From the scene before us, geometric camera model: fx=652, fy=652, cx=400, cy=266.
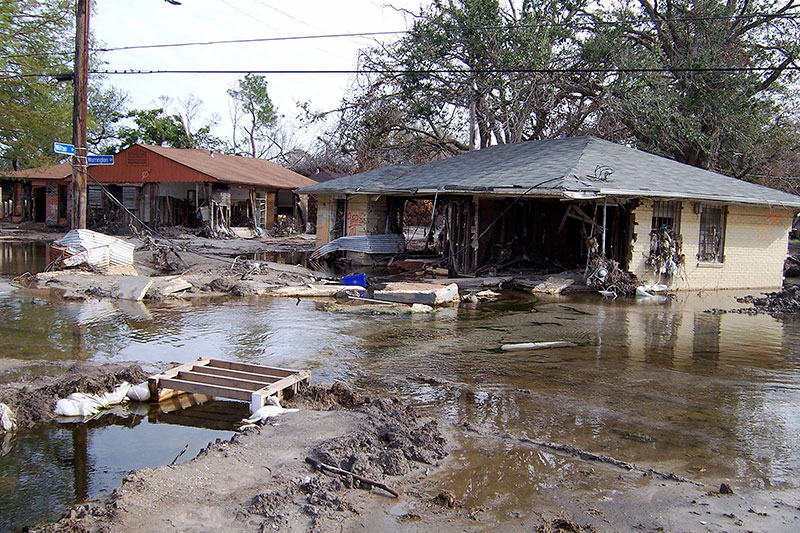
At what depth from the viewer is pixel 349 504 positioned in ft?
14.9

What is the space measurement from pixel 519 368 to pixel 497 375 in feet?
1.80

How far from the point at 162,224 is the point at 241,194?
4.20 metres

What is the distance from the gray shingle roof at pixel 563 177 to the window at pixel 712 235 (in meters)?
0.70

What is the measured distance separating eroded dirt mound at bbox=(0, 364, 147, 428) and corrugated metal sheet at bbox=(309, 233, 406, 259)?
1436 cm

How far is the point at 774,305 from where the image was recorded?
1520 centimetres

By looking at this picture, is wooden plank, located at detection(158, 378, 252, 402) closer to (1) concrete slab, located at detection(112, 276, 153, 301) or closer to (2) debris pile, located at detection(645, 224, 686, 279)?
(1) concrete slab, located at detection(112, 276, 153, 301)

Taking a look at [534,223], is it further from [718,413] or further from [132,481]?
[132,481]

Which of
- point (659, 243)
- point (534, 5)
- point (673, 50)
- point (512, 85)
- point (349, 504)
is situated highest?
point (534, 5)

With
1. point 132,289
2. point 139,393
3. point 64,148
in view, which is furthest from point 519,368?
point 64,148

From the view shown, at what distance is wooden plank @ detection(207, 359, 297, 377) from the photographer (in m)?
7.33

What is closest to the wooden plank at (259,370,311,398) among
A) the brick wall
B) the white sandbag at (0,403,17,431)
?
the white sandbag at (0,403,17,431)

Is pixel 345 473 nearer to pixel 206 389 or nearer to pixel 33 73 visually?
pixel 206 389

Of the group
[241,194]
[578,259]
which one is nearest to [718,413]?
[578,259]

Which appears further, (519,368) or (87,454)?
(519,368)
